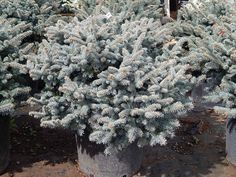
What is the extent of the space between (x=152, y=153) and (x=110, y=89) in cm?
111

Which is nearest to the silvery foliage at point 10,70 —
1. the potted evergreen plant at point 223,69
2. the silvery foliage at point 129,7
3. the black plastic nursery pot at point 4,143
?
the black plastic nursery pot at point 4,143

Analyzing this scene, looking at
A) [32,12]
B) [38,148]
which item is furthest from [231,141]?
[32,12]

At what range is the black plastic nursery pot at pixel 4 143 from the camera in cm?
363

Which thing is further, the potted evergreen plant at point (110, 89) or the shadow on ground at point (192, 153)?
the shadow on ground at point (192, 153)

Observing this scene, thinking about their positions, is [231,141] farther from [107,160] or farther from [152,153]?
[107,160]

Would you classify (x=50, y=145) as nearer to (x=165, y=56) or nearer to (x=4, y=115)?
(x=4, y=115)

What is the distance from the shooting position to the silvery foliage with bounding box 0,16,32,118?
3371 mm

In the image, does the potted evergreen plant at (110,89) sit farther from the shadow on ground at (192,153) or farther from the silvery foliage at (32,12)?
the silvery foliage at (32,12)

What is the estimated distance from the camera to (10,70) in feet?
11.7

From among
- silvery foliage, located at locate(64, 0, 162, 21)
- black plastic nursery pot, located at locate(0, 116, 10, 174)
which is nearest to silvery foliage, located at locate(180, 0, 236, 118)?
silvery foliage, located at locate(64, 0, 162, 21)

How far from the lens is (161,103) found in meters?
3.17

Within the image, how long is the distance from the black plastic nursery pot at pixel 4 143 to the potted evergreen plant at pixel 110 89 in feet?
1.33

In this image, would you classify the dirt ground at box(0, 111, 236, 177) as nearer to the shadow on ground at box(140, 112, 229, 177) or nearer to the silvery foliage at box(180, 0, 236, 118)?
the shadow on ground at box(140, 112, 229, 177)

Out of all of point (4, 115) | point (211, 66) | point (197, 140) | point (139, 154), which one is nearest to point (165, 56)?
point (211, 66)
